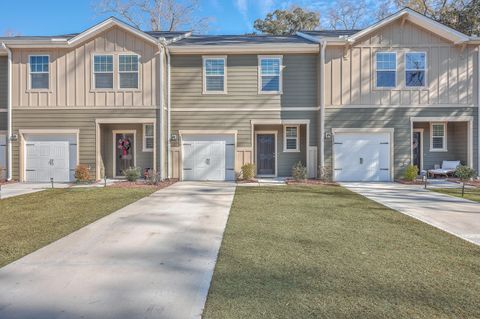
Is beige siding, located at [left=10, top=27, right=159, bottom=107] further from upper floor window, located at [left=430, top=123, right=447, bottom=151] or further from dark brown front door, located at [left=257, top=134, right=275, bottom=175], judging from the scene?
upper floor window, located at [left=430, top=123, right=447, bottom=151]

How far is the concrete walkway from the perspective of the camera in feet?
19.0

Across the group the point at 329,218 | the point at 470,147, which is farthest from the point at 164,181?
the point at 470,147

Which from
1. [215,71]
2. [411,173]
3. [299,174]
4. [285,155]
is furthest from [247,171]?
[411,173]

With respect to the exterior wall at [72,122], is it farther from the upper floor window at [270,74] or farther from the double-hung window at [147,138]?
the upper floor window at [270,74]

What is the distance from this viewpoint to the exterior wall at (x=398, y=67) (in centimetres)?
1280

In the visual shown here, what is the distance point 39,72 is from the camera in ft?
41.7

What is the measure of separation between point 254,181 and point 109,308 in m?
9.88

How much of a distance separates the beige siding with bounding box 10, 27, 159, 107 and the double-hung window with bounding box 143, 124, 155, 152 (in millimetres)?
1378

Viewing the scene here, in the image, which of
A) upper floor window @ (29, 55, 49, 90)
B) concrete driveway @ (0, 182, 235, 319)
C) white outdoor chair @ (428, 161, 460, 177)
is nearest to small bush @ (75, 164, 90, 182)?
upper floor window @ (29, 55, 49, 90)

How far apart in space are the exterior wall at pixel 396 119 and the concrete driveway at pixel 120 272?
8.46 metres

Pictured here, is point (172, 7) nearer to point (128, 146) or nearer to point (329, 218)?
point (128, 146)

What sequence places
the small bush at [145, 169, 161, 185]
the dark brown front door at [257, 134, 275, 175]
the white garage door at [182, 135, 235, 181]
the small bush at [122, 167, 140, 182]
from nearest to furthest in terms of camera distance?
1. the small bush at [145, 169, 161, 185]
2. the small bush at [122, 167, 140, 182]
3. the white garage door at [182, 135, 235, 181]
4. the dark brown front door at [257, 134, 275, 175]

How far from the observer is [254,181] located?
12.6 meters

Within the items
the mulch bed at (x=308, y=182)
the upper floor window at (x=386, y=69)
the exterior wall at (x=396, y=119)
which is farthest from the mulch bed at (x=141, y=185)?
the upper floor window at (x=386, y=69)
